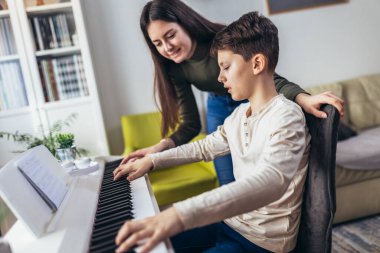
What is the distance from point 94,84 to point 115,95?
37 centimetres

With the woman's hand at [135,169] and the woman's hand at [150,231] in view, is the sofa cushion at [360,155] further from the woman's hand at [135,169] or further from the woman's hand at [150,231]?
the woman's hand at [150,231]

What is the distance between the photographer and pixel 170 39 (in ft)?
4.60

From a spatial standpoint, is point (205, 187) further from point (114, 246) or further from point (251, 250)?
point (114, 246)

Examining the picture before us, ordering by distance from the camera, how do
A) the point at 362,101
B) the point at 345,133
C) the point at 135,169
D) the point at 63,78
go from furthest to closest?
the point at 362,101 < the point at 63,78 < the point at 345,133 < the point at 135,169

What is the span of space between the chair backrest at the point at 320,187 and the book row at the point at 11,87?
2.27m

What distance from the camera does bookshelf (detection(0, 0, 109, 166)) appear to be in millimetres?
2459

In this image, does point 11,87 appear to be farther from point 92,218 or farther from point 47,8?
point 92,218

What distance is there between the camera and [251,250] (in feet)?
3.20

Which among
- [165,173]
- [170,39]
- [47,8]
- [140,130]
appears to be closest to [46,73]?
[47,8]

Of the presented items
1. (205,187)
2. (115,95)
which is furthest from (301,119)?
(115,95)

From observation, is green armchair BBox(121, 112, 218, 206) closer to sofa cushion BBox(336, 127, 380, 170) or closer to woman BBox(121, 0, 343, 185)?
woman BBox(121, 0, 343, 185)

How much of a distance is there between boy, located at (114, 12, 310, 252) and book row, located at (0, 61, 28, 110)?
1.69 metres

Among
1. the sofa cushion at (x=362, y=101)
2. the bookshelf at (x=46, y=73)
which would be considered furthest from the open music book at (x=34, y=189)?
the sofa cushion at (x=362, y=101)

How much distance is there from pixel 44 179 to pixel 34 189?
3.2 inches
